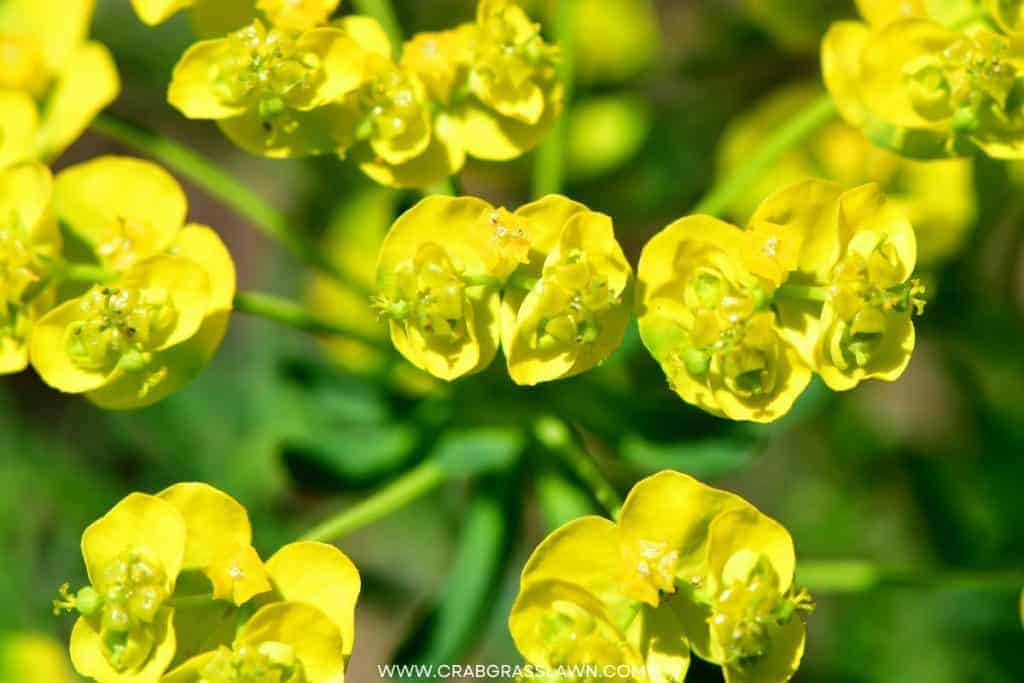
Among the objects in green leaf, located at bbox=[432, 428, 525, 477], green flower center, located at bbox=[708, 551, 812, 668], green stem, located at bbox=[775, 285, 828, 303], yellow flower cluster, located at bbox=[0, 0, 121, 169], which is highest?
green stem, located at bbox=[775, 285, 828, 303]

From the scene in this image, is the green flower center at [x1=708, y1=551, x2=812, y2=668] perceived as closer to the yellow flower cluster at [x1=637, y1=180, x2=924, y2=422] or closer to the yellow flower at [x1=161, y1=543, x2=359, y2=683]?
the yellow flower cluster at [x1=637, y1=180, x2=924, y2=422]

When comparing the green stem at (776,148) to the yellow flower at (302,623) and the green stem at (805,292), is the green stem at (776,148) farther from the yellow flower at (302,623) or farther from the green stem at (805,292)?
the yellow flower at (302,623)

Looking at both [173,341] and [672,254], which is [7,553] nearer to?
[173,341]

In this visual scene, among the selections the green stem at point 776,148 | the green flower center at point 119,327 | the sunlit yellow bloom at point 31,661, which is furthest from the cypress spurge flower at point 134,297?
the sunlit yellow bloom at point 31,661

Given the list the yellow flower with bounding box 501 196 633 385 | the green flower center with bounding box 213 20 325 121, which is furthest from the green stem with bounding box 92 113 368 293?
the yellow flower with bounding box 501 196 633 385

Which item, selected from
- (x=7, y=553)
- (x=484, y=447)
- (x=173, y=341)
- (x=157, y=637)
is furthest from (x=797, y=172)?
(x=7, y=553)

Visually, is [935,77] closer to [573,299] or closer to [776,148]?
[776,148]
